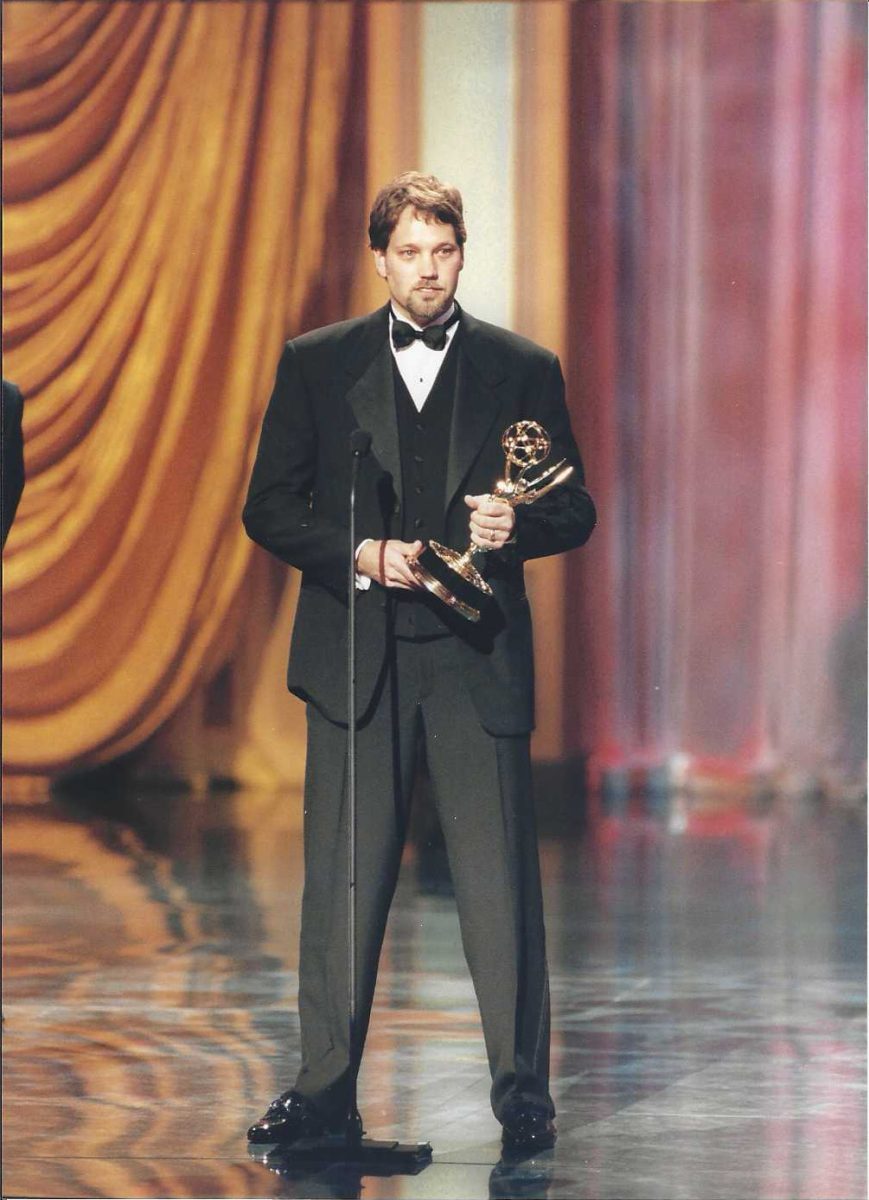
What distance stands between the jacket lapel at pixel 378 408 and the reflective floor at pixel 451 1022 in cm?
100

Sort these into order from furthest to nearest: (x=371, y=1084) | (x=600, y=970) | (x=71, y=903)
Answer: (x=71, y=903) < (x=600, y=970) < (x=371, y=1084)

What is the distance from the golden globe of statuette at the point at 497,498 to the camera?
3057mm

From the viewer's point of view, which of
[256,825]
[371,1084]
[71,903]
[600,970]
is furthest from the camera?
[256,825]

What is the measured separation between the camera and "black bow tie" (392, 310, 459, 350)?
3.19m

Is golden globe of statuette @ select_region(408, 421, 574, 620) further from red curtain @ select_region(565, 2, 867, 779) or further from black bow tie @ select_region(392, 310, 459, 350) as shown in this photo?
red curtain @ select_region(565, 2, 867, 779)

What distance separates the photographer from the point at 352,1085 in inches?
123

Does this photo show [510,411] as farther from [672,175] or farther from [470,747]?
[672,175]

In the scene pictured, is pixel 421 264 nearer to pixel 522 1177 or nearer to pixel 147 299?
pixel 522 1177

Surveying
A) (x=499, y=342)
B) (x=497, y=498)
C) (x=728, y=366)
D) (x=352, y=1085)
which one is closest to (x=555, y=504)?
(x=497, y=498)

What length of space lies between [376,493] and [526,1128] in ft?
3.07

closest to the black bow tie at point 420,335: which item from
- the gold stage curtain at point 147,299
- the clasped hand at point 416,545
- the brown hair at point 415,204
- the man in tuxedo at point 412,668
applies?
the man in tuxedo at point 412,668

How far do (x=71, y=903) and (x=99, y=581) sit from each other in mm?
3069

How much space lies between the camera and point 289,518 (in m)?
3.19

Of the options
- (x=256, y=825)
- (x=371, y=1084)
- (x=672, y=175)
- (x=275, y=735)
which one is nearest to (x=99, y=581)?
Result: (x=275, y=735)
